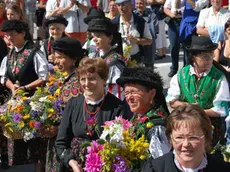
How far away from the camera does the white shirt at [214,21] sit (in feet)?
30.4

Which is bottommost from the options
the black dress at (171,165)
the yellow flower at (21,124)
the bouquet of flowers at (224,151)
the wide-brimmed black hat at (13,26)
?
the yellow flower at (21,124)

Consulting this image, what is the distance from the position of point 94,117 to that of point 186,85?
1.42m

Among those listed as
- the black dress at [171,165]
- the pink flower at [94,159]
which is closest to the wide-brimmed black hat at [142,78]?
the pink flower at [94,159]

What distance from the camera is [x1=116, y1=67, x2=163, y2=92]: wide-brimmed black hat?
5035 millimetres

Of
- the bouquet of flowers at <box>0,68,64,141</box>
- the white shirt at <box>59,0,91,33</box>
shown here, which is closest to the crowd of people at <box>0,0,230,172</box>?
the bouquet of flowers at <box>0,68,64,141</box>

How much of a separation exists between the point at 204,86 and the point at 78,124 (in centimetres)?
157

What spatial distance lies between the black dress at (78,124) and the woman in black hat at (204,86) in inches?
42.7

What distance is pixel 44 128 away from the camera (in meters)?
6.37

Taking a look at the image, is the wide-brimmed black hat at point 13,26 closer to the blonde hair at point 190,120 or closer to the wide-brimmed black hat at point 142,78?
the wide-brimmed black hat at point 142,78

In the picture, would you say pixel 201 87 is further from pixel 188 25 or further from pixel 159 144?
pixel 188 25

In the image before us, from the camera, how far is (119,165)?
4.65 meters

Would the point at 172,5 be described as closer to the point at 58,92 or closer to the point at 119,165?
the point at 58,92

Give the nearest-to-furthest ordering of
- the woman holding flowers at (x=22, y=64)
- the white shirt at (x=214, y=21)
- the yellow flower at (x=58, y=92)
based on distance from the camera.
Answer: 1. the yellow flower at (x=58, y=92)
2. the woman holding flowers at (x=22, y=64)
3. the white shirt at (x=214, y=21)

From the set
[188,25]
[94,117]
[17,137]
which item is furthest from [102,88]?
[188,25]
